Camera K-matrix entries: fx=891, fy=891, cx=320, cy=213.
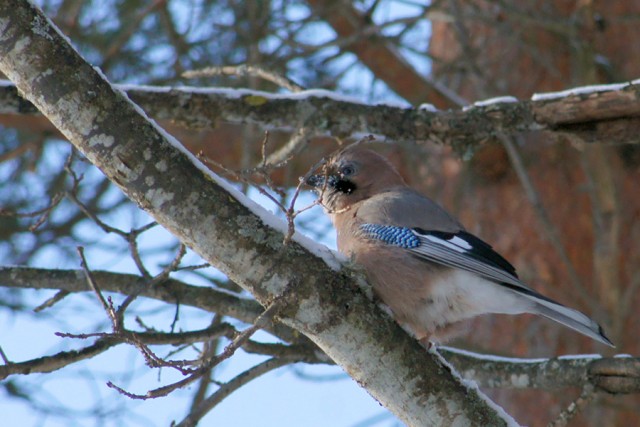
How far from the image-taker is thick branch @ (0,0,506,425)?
7.81ft

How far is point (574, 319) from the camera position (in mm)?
3248

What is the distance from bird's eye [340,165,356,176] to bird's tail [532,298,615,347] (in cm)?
123

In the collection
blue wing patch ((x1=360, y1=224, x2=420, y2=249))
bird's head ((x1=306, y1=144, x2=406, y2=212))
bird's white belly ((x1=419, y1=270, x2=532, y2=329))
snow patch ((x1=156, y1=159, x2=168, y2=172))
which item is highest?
bird's head ((x1=306, y1=144, x2=406, y2=212))

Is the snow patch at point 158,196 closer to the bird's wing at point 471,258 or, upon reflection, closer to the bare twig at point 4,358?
the bare twig at point 4,358

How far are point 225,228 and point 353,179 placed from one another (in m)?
1.84

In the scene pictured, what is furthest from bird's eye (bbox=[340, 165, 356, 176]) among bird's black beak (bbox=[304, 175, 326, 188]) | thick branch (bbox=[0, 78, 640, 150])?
thick branch (bbox=[0, 78, 640, 150])

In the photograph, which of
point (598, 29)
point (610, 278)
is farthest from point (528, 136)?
point (610, 278)

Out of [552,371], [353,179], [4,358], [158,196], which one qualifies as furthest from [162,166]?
[353,179]

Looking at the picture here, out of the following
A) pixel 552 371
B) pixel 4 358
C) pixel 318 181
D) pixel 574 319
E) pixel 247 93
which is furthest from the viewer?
pixel 318 181

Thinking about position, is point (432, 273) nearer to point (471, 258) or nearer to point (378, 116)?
point (471, 258)

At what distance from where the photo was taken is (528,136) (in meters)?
6.02

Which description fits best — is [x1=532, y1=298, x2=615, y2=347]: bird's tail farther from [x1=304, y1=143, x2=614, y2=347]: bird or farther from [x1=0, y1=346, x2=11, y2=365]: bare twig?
[x1=0, y1=346, x2=11, y2=365]: bare twig

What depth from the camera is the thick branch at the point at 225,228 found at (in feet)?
7.81

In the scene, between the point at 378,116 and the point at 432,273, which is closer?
the point at 432,273
